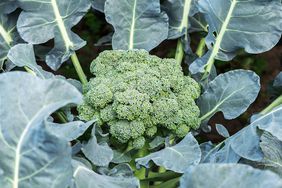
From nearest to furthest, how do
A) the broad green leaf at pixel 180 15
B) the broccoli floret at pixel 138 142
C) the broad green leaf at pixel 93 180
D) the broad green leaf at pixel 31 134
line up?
the broad green leaf at pixel 31 134 < the broad green leaf at pixel 93 180 < the broccoli floret at pixel 138 142 < the broad green leaf at pixel 180 15

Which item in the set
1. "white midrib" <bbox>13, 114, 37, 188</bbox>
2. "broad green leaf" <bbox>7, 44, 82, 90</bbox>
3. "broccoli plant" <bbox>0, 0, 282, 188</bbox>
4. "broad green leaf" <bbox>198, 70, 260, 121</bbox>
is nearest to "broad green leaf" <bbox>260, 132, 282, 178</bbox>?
"broccoli plant" <bbox>0, 0, 282, 188</bbox>

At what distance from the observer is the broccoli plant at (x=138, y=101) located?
34.5 inches

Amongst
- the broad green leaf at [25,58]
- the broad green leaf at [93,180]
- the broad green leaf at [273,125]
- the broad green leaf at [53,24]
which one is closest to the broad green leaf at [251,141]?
the broad green leaf at [273,125]

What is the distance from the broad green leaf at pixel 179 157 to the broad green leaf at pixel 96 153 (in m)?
0.07

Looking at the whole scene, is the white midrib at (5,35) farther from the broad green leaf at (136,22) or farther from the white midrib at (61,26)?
the broad green leaf at (136,22)

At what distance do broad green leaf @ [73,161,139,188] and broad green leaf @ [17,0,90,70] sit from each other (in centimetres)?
44

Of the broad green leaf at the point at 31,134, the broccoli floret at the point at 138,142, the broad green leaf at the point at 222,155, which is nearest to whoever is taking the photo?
the broad green leaf at the point at 31,134

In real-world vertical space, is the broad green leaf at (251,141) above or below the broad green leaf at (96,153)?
above

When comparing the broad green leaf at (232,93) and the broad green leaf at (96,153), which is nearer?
the broad green leaf at (96,153)

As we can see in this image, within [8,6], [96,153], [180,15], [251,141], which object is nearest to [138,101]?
[96,153]

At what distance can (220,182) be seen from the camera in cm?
87

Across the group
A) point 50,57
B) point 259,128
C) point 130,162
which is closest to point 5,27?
point 50,57

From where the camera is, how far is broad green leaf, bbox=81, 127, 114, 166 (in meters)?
1.16

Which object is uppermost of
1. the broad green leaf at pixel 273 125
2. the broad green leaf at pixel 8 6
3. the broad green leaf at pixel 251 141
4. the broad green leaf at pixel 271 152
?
the broad green leaf at pixel 8 6
